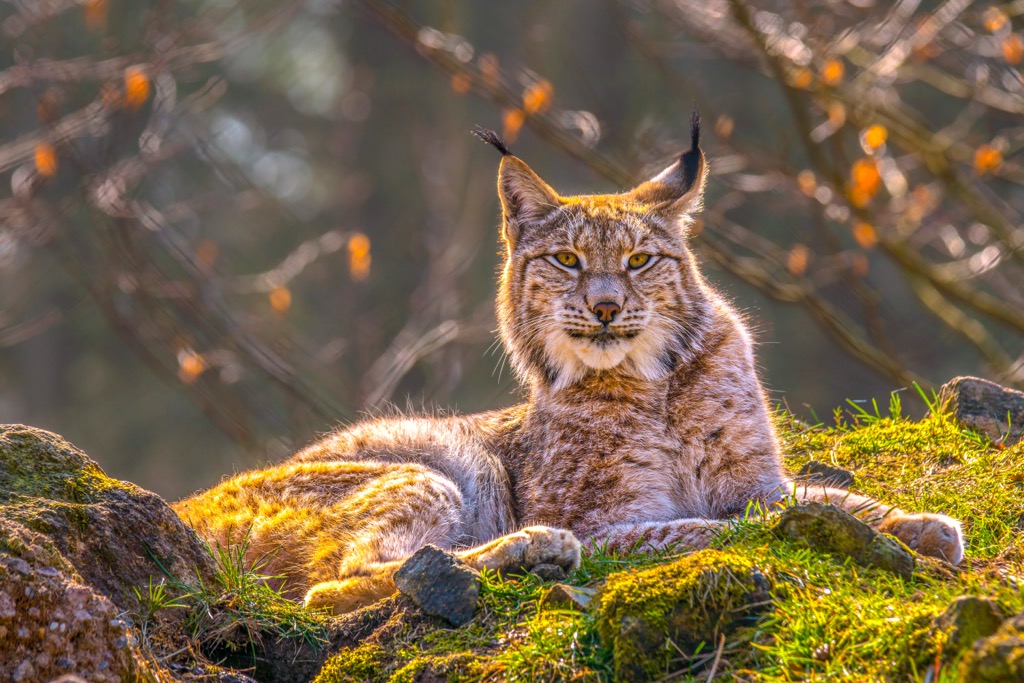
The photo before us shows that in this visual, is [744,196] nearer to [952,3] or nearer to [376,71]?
[952,3]

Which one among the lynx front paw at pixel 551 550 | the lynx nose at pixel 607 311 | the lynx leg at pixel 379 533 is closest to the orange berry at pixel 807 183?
the lynx nose at pixel 607 311

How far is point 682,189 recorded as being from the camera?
20.2 feet

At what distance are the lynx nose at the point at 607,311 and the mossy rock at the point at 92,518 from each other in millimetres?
2160

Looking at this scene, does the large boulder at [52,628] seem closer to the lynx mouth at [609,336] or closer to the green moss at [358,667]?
the green moss at [358,667]

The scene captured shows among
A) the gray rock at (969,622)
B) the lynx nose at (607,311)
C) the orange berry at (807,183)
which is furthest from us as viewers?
the orange berry at (807,183)

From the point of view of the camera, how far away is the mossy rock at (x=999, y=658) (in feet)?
8.45

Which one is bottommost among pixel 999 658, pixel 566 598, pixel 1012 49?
pixel 566 598

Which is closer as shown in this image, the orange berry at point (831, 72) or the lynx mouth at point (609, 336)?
the lynx mouth at point (609, 336)

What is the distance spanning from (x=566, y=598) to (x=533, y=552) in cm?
48

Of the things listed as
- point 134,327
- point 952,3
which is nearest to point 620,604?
point 952,3

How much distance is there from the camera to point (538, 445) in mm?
5742

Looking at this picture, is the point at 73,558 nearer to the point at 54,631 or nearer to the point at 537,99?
the point at 54,631

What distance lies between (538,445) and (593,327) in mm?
652

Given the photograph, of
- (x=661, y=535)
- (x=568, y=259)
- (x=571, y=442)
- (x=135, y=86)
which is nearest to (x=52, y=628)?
(x=661, y=535)
